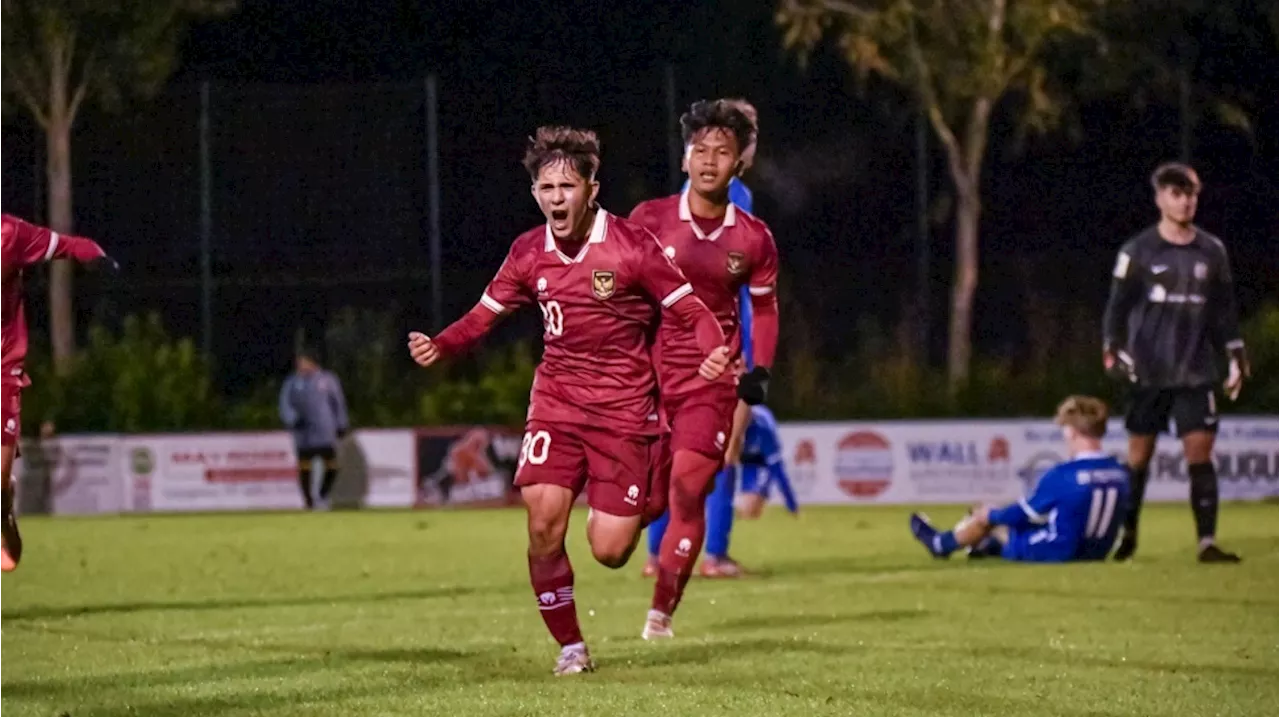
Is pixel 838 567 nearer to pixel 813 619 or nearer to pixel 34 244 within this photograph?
pixel 813 619

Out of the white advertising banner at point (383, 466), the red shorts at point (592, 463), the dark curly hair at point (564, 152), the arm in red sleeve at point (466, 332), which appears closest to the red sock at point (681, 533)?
the red shorts at point (592, 463)

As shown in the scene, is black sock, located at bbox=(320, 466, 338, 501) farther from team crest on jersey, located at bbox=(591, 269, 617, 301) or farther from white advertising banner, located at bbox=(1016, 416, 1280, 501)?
team crest on jersey, located at bbox=(591, 269, 617, 301)

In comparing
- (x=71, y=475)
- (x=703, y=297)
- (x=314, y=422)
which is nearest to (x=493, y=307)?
(x=703, y=297)

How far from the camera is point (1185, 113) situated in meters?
27.5

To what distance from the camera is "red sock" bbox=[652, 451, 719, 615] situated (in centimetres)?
923

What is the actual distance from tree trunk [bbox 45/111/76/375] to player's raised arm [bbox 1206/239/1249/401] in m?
17.2

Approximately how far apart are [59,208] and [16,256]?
1771 cm

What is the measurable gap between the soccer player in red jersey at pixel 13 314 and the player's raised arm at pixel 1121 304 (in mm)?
6482

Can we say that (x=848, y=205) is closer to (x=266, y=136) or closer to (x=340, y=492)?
(x=266, y=136)

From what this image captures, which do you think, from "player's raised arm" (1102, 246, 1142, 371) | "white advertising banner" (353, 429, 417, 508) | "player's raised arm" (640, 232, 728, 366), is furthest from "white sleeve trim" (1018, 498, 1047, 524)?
"white advertising banner" (353, 429, 417, 508)

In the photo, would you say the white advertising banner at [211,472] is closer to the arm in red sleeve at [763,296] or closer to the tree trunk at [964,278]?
the tree trunk at [964,278]

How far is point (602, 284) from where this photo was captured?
8211mm

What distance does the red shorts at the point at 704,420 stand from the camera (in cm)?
938

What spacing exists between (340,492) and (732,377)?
49.1ft
